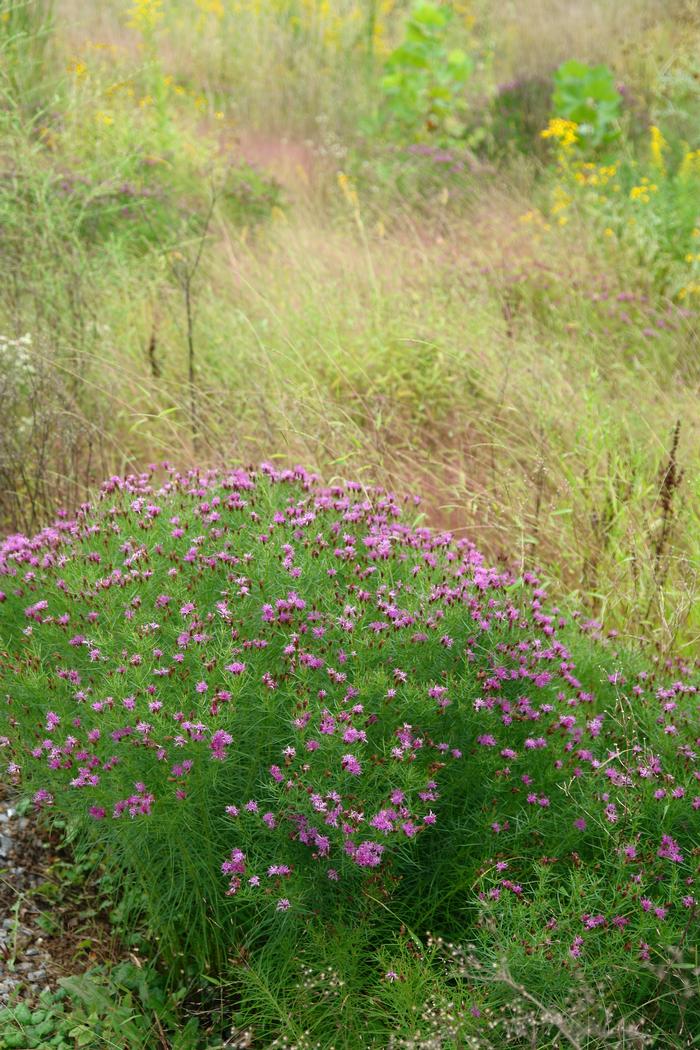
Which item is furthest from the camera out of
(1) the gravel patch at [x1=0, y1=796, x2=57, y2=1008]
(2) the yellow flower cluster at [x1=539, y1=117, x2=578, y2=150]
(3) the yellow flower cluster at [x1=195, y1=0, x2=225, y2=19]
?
(3) the yellow flower cluster at [x1=195, y1=0, x2=225, y2=19]

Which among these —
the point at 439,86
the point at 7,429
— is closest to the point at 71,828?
the point at 7,429

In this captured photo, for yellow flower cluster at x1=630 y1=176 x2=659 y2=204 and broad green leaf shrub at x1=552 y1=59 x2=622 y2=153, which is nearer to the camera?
yellow flower cluster at x1=630 y1=176 x2=659 y2=204

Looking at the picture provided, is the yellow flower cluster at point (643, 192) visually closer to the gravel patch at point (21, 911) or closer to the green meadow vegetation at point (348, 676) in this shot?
the green meadow vegetation at point (348, 676)

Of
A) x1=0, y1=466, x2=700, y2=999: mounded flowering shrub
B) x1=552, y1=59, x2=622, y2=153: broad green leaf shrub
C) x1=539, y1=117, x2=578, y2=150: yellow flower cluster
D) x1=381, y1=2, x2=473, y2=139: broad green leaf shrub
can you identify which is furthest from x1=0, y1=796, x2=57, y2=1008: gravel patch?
x1=381, y1=2, x2=473, y2=139: broad green leaf shrub

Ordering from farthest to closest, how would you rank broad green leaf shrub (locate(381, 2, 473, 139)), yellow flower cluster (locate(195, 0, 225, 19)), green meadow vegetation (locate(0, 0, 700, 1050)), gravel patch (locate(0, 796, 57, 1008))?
yellow flower cluster (locate(195, 0, 225, 19))
broad green leaf shrub (locate(381, 2, 473, 139))
gravel patch (locate(0, 796, 57, 1008))
green meadow vegetation (locate(0, 0, 700, 1050))

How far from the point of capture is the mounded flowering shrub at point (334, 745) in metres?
2.25

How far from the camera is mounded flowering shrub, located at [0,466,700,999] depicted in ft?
7.38

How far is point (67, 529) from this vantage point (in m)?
3.08

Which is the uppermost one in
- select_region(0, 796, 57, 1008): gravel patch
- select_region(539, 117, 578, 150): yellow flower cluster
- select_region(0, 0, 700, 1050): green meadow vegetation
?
select_region(539, 117, 578, 150): yellow flower cluster

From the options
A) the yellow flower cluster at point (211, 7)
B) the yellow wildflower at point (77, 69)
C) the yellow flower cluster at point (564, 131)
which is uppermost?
the yellow flower cluster at point (211, 7)

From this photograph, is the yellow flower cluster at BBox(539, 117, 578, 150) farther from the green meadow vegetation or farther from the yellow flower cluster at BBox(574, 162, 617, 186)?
the green meadow vegetation

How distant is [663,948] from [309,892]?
2.56 ft

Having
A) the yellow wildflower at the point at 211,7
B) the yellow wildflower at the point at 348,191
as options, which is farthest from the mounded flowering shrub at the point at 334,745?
the yellow wildflower at the point at 211,7

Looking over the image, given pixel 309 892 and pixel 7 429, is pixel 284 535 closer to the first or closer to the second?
pixel 309 892
